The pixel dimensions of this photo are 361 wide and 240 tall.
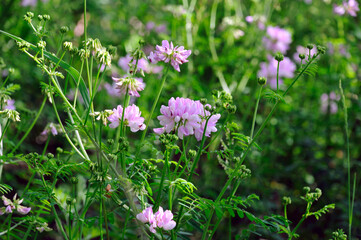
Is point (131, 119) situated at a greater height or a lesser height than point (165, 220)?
greater

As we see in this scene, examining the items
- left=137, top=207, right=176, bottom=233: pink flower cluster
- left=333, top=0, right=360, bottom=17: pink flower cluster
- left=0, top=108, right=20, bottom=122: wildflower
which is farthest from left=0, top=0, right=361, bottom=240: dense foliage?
left=137, top=207, right=176, bottom=233: pink flower cluster

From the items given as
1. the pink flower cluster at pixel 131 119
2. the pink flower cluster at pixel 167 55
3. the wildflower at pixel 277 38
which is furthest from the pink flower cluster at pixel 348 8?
the pink flower cluster at pixel 131 119

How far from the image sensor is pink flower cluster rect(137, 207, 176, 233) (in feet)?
3.85

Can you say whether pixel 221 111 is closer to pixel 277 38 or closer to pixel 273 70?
pixel 273 70

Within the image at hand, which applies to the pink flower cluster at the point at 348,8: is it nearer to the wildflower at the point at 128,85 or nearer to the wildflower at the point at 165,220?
the wildflower at the point at 128,85

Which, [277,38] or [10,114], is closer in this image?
[10,114]


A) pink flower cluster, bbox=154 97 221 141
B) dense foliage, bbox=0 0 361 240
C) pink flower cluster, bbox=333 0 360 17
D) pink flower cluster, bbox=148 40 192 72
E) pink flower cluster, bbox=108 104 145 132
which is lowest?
dense foliage, bbox=0 0 361 240

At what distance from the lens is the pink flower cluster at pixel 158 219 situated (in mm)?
1173

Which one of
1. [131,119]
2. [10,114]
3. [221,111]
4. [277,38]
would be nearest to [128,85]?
[131,119]

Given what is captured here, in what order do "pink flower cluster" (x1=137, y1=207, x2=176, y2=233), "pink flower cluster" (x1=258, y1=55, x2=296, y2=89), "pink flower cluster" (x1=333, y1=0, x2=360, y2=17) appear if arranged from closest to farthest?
"pink flower cluster" (x1=137, y1=207, x2=176, y2=233), "pink flower cluster" (x1=333, y1=0, x2=360, y2=17), "pink flower cluster" (x1=258, y1=55, x2=296, y2=89)

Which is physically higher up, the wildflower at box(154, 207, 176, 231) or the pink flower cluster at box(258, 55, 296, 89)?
the wildflower at box(154, 207, 176, 231)

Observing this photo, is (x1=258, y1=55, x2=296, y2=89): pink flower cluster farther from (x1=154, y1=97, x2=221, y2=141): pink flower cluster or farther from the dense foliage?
(x1=154, y1=97, x2=221, y2=141): pink flower cluster

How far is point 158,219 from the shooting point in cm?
119

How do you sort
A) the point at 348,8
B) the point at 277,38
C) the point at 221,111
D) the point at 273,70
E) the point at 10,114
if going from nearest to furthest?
1. the point at 10,114
2. the point at 221,111
3. the point at 348,8
4. the point at 273,70
5. the point at 277,38
